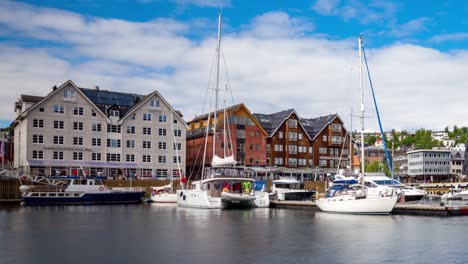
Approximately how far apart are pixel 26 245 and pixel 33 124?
5395 centimetres

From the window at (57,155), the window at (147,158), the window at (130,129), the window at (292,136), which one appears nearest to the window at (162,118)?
the window at (130,129)

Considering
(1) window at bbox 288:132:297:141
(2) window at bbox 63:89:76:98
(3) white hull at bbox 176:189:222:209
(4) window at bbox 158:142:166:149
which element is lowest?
(3) white hull at bbox 176:189:222:209

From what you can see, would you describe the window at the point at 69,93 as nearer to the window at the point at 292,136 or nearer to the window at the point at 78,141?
the window at the point at 78,141

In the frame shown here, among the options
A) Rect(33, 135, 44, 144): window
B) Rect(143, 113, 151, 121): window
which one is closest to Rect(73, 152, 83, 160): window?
Rect(33, 135, 44, 144): window

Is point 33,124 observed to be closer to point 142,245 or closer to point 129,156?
point 129,156

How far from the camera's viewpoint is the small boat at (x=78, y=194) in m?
69.4

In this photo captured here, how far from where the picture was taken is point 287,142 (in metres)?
105

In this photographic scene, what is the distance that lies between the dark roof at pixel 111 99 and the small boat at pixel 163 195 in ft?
56.9

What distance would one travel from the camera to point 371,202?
49562mm

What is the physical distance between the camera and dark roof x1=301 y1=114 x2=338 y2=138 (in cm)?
10912

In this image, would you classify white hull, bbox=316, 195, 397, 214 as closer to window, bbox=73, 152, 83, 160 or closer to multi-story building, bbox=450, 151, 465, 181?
window, bbox=73, 152, 83, 160

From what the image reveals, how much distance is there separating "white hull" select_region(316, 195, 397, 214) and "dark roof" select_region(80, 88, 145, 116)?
4819 cm

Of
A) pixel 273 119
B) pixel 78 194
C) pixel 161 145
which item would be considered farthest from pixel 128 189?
pixel 273 119

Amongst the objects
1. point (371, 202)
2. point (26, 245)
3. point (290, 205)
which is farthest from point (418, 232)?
point (290, 205)
